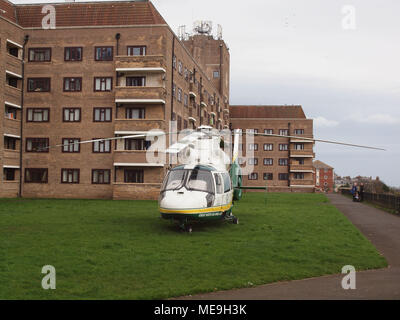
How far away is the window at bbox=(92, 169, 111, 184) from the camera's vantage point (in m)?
44.3

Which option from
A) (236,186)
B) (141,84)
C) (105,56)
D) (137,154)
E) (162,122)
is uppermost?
(105,56)

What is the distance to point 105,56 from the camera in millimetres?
44531

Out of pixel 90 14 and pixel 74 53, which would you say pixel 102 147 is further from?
pixel 90 14

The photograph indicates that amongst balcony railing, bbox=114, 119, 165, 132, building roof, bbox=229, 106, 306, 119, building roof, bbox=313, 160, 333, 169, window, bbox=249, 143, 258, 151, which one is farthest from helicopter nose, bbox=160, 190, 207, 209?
building roof, bbox=313, 160, 333, 169

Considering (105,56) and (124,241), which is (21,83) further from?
(124,241)

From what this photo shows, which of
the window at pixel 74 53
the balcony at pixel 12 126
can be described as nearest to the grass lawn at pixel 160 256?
the balcony at pixel 12 126

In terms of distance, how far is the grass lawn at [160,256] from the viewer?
9.32m

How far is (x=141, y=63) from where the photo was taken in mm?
42594

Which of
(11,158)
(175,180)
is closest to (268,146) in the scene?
(11,158)

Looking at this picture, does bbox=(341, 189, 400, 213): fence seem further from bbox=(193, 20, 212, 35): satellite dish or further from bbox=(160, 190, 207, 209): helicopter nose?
bbox=(193, 20, 212, 35): satellite dish

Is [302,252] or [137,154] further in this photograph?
[137,154]

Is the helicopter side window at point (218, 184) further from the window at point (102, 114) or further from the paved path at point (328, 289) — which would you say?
the window at point (102, 114)
